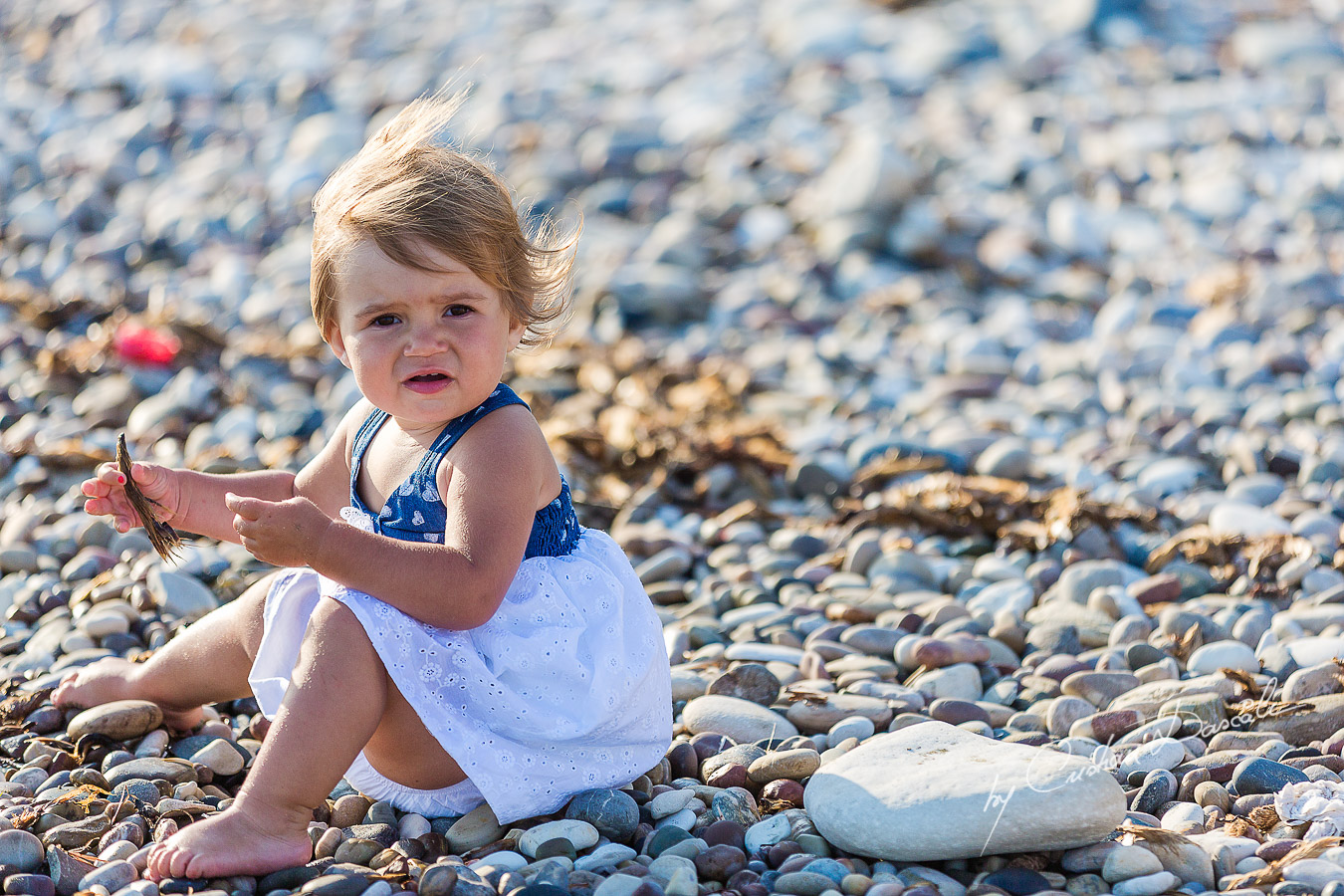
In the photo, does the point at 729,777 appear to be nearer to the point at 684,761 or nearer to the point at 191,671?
the point at 684,761

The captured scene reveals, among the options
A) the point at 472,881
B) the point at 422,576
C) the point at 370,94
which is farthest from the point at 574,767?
the point at 370,94

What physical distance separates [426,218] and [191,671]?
109cm

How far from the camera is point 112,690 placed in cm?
272

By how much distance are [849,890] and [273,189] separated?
558 cm

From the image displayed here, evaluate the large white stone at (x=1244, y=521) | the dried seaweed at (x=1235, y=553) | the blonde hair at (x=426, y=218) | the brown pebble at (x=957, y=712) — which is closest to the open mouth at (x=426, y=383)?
the blonde hair at (x=426, y=218)

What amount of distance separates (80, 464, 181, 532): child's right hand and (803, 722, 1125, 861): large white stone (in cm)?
137

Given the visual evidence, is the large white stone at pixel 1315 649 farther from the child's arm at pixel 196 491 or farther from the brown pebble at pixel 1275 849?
the child's arm at pixel 196 491

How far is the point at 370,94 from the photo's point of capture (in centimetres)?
798

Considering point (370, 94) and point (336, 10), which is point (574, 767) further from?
point (336, 10)

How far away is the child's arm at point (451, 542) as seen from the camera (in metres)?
2.08

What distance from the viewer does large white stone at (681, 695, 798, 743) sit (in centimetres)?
273

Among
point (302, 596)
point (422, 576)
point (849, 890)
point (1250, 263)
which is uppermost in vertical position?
point (422, 576)

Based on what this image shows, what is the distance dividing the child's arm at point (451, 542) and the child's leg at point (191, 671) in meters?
0.50

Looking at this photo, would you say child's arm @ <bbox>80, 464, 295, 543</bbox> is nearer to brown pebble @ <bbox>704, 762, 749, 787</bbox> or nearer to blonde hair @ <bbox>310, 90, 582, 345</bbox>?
blonde hair @ <bbox>310, 90, 582, 345</bbox>
